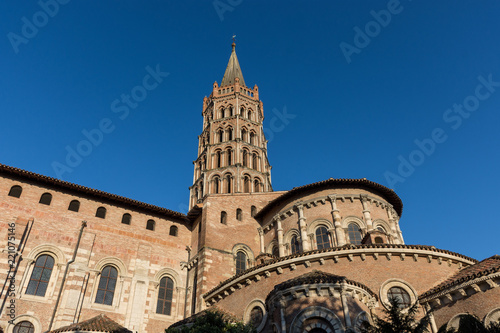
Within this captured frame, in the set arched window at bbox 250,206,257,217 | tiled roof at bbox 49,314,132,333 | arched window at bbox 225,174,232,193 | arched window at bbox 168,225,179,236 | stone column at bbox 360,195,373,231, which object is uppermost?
arched window at bbox 225,174,232,193

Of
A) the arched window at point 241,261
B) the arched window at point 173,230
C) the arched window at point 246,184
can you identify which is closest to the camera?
the arched window at point 241,261

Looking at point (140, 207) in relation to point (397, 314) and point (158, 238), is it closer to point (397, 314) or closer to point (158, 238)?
point (158, 238)

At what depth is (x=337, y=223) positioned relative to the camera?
2311 cm

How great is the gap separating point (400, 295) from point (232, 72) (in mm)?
39539

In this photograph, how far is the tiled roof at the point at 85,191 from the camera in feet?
75.1

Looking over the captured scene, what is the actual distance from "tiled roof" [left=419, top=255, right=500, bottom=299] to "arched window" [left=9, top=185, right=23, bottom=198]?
22522 millimetres

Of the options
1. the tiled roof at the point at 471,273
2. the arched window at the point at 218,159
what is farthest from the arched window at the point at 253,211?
the arched window at the point at 218,159

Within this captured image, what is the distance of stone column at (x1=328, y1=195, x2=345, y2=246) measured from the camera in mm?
22609

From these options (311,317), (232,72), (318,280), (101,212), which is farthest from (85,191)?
(232,72)

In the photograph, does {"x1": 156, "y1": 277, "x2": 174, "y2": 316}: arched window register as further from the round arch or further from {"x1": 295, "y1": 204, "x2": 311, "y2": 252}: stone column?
the round arch

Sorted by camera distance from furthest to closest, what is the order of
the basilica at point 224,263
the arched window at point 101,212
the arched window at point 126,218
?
the arched window at point 126,218 → the arched window at point 101,212 → the basilica at point 224,263

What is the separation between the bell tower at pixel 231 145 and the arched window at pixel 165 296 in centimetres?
1422

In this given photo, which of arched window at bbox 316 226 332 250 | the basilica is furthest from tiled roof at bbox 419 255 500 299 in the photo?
arched window at bbox 316 226 332 250

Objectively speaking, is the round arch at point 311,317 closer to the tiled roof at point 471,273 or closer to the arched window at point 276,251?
the tiled roof at point 471,273
